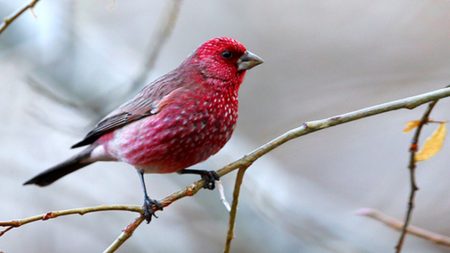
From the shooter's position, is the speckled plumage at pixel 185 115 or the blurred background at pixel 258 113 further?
the blurred background at pixel 258 113

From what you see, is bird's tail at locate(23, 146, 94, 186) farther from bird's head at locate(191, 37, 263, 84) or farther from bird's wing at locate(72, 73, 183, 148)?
bird's head at locate(191, 37, 263, 84)

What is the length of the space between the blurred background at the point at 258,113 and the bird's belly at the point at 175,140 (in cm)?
91

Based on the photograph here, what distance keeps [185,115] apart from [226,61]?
0.52 m

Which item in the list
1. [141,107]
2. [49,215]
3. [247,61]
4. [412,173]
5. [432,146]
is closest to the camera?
[49,215]

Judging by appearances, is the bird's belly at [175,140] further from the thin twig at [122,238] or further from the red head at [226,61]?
the thin twig at [122,238]

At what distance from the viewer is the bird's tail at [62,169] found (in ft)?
20.1

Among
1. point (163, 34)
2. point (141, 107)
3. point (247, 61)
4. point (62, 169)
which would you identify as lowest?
point (62, 169)

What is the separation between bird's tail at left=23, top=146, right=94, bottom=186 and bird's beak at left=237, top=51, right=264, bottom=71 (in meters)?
1.49

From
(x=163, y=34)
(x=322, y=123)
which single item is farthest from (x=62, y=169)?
(x=322, y=123)

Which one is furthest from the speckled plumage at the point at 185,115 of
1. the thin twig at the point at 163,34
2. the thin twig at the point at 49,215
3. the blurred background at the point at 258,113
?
the thin twig at the point at 49,215

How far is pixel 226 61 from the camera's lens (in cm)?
544

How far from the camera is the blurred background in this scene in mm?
8039

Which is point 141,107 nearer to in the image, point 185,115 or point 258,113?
point 185,115

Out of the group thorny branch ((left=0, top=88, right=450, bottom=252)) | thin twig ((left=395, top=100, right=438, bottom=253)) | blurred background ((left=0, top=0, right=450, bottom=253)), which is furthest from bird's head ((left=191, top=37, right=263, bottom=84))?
thin twig ((left=395, top=100, right=438, bottom=253))
